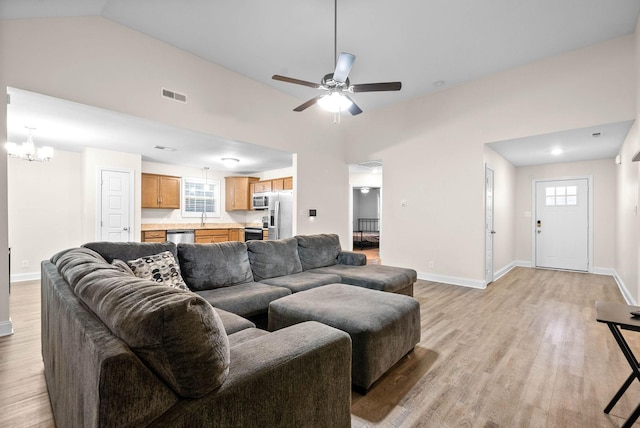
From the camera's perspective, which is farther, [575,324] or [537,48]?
[537,48]

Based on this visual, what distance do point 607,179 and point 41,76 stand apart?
28.8ft

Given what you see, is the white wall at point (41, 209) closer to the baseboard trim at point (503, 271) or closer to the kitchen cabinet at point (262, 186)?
the kitchen cabinet at point (262, 186)

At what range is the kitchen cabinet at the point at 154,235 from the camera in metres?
6.51

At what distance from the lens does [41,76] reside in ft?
9.52

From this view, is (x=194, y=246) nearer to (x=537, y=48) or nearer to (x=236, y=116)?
(x=236, y=116)

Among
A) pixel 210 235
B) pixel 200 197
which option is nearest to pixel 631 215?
pixel 210 235

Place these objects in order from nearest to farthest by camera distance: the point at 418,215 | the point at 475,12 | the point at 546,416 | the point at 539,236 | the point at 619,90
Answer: the point at 546,416
the point at 475,12
the point at 619,90
the point at 418,215
the point at 539,236

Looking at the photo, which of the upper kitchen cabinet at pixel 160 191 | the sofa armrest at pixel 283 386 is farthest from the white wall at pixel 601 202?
the upper kitchen cabinet at pixel 160 191

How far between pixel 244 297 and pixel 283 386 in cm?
151

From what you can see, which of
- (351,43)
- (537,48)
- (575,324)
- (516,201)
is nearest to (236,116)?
(351,43)

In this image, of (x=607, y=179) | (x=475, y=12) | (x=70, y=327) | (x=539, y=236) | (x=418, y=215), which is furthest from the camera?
(x=539, y=236)

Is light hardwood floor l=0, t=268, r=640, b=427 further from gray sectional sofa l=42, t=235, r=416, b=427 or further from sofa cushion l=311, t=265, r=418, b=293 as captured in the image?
gray sectional sofa l=42, t=235, r=416, b=427

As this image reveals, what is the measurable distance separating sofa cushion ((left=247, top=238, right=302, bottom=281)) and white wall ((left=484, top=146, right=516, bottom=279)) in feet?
11.4

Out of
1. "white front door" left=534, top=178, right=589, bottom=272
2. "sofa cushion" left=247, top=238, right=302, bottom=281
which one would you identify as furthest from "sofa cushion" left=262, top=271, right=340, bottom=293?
"white front door" left=534, top=178, right=589, bottom=272
